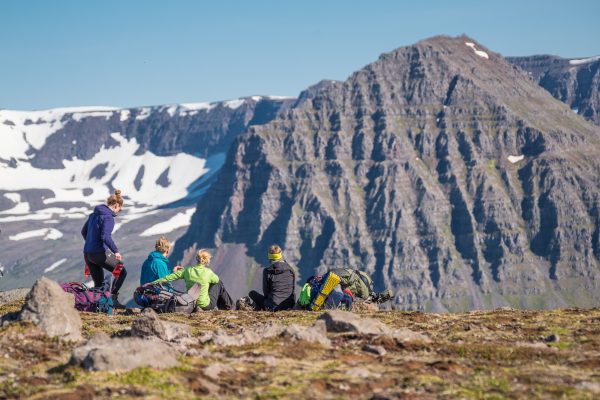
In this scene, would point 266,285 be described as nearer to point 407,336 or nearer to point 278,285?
point 278,285

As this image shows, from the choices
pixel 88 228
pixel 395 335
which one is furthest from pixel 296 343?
pixel 88 228

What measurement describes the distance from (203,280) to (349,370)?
15.6m

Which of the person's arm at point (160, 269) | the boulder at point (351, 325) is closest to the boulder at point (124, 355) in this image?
the boulder at point (351, 325)

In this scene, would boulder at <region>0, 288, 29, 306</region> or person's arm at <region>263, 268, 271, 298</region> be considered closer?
person's arm at <region>263, 268, 271, 298</region>

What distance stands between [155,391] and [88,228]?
18689 mm

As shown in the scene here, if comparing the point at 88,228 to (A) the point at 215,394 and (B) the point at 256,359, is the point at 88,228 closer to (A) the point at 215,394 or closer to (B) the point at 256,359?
(B) the point at 256,359

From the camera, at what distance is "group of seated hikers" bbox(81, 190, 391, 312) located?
115 ft

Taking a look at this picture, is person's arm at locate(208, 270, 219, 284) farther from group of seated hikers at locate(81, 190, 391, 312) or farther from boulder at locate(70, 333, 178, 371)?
boulder at locate(70, 333, 178, 371)

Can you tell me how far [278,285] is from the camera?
37.4 metres

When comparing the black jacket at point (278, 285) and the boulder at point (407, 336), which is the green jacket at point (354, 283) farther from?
the boulder at point (407, 336)

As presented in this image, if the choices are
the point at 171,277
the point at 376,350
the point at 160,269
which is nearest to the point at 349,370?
Result: the point at 376,350

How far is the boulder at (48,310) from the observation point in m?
24.3

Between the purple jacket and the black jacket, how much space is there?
6.31m

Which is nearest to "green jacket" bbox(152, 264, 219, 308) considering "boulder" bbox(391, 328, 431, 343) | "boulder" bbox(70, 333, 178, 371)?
"boulder" bbox(391, 328, 431, 343)
